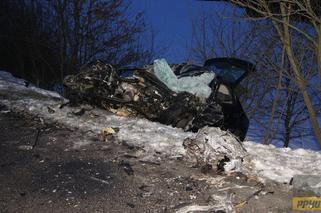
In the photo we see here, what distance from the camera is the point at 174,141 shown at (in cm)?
485

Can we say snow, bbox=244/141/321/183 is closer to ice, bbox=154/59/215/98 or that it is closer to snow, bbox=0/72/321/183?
snow, bbox=0/72/321/183

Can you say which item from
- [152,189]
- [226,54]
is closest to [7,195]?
[152,189]

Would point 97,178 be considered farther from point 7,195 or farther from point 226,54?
point 226,54

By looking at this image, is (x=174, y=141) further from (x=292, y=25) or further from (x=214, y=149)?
(x=292, y=25)

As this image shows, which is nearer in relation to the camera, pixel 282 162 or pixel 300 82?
pixel 282 162

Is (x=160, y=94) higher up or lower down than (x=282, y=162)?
higher up

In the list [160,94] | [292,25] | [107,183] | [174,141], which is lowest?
[107,183]

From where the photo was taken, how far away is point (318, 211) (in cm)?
326

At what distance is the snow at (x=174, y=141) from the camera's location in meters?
4.18

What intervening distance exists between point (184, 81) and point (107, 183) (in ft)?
10.4

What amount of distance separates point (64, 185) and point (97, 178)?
0.34 metres

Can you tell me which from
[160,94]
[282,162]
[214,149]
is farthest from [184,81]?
[282,162]

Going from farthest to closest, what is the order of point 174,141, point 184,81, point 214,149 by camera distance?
point 184,81, point 174,141, point 214,149

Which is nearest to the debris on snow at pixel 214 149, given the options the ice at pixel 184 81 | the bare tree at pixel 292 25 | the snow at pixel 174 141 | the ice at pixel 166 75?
the snow at pixel 174 141
